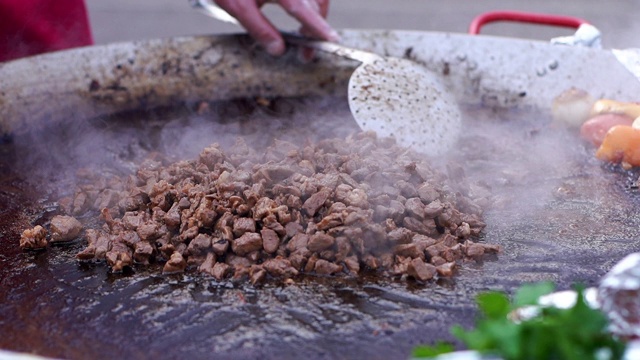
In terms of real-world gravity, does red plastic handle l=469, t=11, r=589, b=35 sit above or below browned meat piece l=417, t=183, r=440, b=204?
above

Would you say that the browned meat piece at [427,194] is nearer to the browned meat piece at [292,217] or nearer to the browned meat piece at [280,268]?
the browned meat piece at [292,217]

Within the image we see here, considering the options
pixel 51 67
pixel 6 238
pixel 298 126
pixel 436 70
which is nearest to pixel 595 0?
pixel 436 70

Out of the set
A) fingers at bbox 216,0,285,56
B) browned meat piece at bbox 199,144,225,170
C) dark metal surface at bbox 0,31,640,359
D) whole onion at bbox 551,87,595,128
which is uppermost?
fingers at bbox 216,0,285,56

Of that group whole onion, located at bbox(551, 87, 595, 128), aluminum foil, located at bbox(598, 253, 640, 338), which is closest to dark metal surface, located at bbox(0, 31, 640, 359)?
whole onion, located at bbox(551, 87, 595, 128)

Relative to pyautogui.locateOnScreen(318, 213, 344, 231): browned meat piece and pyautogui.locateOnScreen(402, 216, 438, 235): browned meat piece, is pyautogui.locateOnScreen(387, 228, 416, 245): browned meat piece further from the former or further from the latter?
pyautogui.locateOnScreen(318, 213, 344, 231): browned meat piece

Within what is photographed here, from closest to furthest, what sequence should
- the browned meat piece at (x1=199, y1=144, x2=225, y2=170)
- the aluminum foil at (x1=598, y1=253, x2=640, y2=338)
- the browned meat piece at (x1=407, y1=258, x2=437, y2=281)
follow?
the aluminum foil at (x1=598, y1=253, x2=640, y2=338), the browned meat piece at (x1=407, y1=258, x2=437, y2=281), the browned meat piece at (x1=199, y1=144, x2=225, y2=170)

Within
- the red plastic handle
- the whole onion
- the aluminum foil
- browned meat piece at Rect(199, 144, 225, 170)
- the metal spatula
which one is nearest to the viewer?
the aluminum foil

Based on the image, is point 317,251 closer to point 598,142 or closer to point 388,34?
point 598,142
